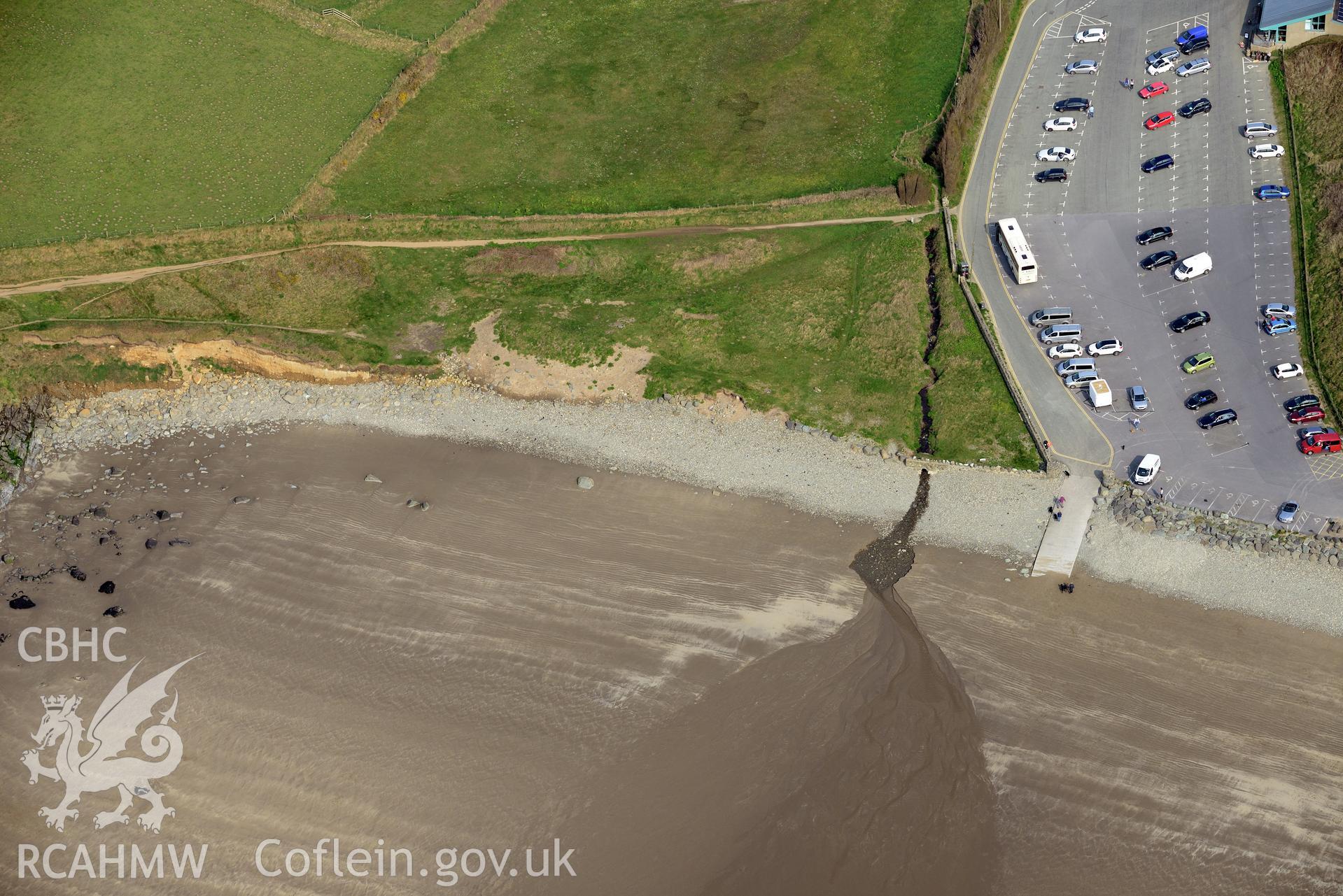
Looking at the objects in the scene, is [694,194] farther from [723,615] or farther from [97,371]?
[97,371]

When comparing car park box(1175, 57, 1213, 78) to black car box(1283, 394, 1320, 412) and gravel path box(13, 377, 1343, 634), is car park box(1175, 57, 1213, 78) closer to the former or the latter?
black car box(1283, 394, 1320, 412)

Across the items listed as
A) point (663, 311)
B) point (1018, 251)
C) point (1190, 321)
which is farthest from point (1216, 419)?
point (663, 311)

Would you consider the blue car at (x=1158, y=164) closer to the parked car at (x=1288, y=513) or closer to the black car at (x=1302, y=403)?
the black car at (x=1302, y=403)


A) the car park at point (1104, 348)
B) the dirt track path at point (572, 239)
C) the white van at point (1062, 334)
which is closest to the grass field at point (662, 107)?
the dirt track path at point (572, 239)

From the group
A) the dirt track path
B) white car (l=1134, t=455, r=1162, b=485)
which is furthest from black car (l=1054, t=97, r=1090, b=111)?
white car (l=1134, t=455, r=1162, b=485)

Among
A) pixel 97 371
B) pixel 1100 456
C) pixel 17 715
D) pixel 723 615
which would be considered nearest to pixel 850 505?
pixel 723 615

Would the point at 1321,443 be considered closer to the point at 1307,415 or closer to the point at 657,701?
the point at 1307,415
